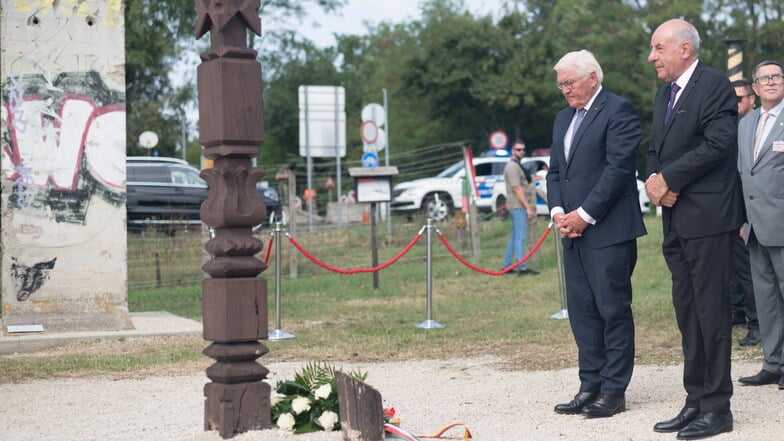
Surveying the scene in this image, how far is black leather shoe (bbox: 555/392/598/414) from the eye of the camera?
6.62 meters

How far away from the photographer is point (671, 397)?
7.03 meters

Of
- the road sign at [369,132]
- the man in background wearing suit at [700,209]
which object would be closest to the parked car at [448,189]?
the road sign at [369,132]

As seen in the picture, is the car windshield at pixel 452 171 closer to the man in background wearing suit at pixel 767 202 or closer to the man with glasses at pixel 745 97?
the man with glasses at pixel 745 97

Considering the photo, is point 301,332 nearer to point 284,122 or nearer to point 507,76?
point 507,76

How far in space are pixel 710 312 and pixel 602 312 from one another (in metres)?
0.70

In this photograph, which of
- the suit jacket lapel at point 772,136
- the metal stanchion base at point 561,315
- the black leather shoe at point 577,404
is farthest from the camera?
the metal stanchion base at point 561,315

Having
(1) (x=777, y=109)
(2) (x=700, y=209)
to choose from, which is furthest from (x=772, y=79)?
(2) (x=700, y=209)

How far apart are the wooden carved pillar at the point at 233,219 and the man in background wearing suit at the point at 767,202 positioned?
3.32 m

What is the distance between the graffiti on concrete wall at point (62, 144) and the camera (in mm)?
11219

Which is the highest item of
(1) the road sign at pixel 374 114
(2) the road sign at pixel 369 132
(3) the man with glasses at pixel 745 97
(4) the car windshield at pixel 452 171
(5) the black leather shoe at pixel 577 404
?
(1) the road sign at pixel 374 114

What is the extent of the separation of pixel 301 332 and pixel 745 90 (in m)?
4.86

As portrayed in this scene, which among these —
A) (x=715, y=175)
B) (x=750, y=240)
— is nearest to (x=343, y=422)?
(x=715, y=175)

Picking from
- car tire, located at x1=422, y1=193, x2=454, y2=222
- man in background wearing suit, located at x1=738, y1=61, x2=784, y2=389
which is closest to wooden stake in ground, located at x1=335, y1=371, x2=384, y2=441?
man in background wearing suit, located at x1=738, y1=61, x2=784, y2=389

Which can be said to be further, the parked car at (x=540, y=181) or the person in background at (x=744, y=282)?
the parked car at (x=540, y=181)
